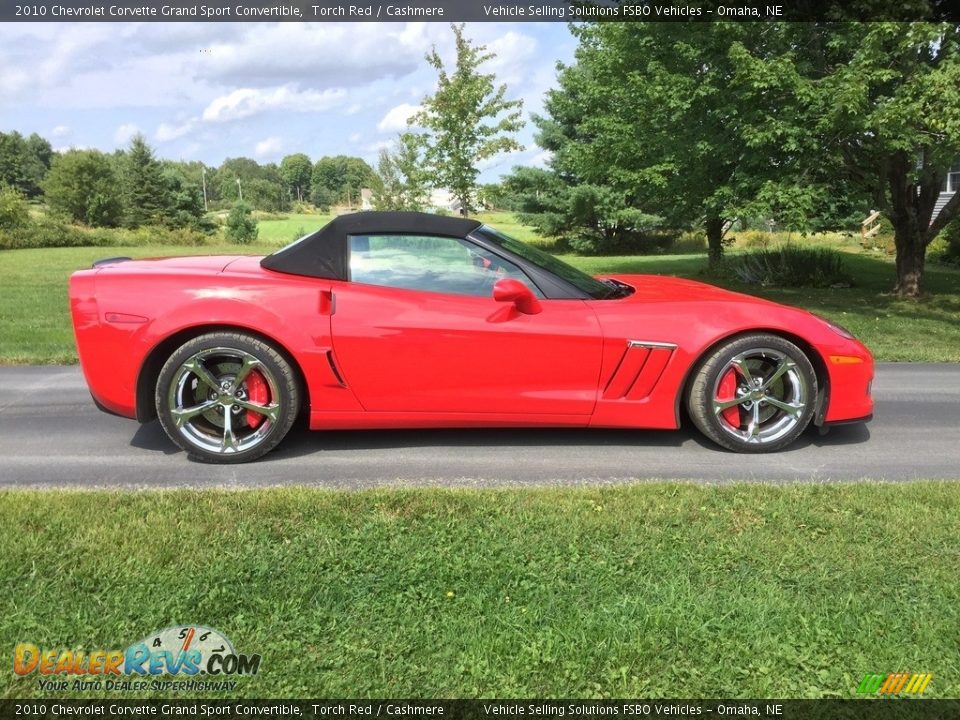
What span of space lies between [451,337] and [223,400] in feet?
4.37

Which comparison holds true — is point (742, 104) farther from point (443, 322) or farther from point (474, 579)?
point (474, 579)

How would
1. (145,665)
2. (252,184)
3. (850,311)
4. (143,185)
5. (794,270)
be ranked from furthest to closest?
1. (252,184)
2. (143,185)
3. (794,270)
4. (850,311)
5. (145,665)

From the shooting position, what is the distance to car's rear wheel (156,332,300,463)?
3910 mm

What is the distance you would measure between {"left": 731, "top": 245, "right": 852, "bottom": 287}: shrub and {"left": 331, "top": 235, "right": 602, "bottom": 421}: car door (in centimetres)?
1272

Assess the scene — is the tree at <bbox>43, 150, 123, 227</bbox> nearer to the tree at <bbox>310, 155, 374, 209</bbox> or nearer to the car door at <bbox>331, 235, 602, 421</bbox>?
the tree at <bbox>310, 155, 374, 209</bbox>

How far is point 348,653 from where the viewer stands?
7.27 ft

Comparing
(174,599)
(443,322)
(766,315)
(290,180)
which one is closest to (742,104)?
(766,315)

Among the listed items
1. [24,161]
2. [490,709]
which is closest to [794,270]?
[490,709]

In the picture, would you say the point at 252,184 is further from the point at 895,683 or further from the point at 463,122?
the point at 895,683

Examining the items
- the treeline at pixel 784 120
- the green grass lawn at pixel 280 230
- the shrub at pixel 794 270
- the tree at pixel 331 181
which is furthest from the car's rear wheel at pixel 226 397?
the tree at pixel 331 181

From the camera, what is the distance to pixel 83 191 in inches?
2242

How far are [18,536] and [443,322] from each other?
2177mm

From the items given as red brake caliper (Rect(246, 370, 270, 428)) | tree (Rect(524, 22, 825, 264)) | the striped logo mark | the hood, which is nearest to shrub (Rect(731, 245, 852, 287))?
tree (Rect(524, 22, 825, 264))

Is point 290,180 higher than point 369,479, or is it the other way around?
point 290,180
